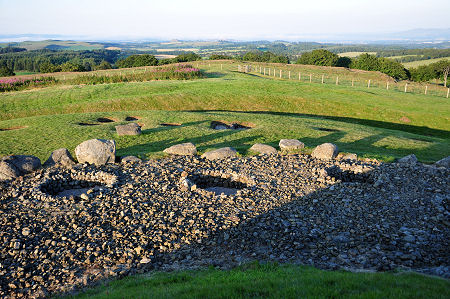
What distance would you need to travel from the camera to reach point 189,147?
20.6 metres

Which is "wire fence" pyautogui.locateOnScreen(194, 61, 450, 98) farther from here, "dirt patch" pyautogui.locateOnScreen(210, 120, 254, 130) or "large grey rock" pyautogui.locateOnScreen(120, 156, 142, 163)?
"large grey rock" pyautogui.locateOnScreen(120, 156, 142, 163)

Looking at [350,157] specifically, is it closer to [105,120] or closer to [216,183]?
[216,183]

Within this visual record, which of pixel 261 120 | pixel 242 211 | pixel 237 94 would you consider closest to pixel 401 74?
pixel 237 94

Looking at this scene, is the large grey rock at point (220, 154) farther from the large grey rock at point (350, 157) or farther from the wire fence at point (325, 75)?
the wire fence at point (325, 75)

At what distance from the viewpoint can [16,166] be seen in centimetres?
1706

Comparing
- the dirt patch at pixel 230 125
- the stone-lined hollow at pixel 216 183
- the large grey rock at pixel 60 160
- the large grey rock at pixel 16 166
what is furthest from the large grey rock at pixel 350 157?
the large grey rock at pixel 16 166

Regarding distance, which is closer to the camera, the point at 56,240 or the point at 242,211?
the point at 56,240

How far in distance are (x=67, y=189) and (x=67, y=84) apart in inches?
1765

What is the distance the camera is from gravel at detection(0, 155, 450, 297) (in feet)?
34.7

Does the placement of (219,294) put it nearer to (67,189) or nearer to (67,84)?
(67,189)

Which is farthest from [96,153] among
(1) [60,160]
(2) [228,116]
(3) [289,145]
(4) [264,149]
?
(2) [228,116]

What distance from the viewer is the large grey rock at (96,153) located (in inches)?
718

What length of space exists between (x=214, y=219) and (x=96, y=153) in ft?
29.6

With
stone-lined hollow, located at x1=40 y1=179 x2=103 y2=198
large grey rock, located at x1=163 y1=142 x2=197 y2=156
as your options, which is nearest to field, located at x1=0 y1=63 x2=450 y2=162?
large grey rock, located at x1=163 y1=142 x2=197 y2=156
